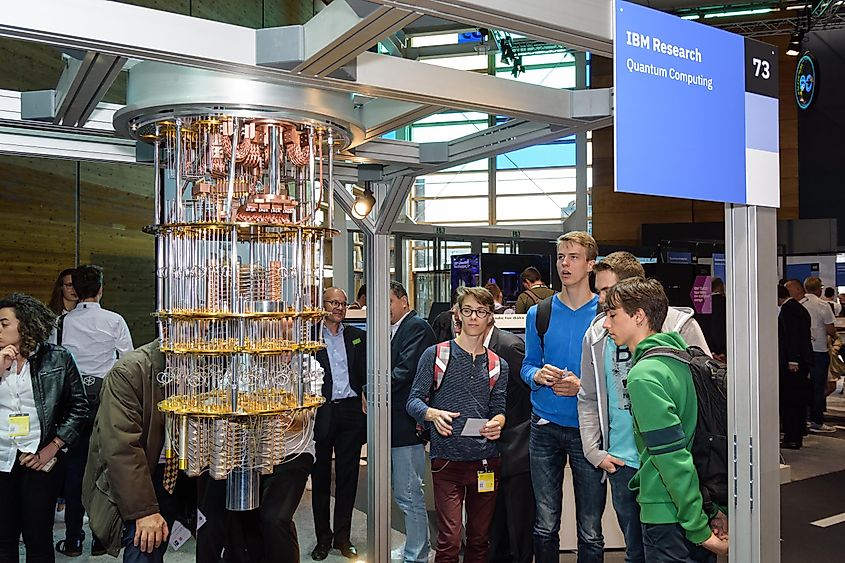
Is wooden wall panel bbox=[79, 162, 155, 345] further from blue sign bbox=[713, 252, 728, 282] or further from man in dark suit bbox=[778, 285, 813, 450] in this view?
blue sign bbox=[713, 252, 728, 282]

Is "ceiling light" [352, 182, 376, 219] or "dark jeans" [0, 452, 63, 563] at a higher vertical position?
"ceiling light" [352, 182, 376, 219]

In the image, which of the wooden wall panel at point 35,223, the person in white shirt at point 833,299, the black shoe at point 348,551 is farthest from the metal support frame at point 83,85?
the person in white shirt at point 833,299

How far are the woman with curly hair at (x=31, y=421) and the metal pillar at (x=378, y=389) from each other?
128 cm

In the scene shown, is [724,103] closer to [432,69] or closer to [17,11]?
[432,69]

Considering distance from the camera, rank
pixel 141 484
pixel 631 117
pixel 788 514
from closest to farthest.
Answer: pixel 631 117 → pixel 141 484 → pixel 788 514

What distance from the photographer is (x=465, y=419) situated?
333cm

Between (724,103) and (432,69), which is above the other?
(432,69)

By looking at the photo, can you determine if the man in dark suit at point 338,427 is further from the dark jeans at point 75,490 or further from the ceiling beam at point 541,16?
the ceiling beam at point 541,16

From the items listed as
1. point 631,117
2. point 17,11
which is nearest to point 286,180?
point 17,11

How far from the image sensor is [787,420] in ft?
24.7

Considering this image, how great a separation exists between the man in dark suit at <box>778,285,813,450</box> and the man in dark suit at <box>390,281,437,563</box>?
15.0ft

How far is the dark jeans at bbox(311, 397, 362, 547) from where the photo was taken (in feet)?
14.3

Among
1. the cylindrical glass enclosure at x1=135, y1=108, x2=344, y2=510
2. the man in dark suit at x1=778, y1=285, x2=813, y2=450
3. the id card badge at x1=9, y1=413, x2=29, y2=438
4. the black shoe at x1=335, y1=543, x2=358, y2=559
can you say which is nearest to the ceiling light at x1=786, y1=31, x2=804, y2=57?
the man in dark suit at x1=778, y1=285, x2=813, y2=450

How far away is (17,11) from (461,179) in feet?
41.8
